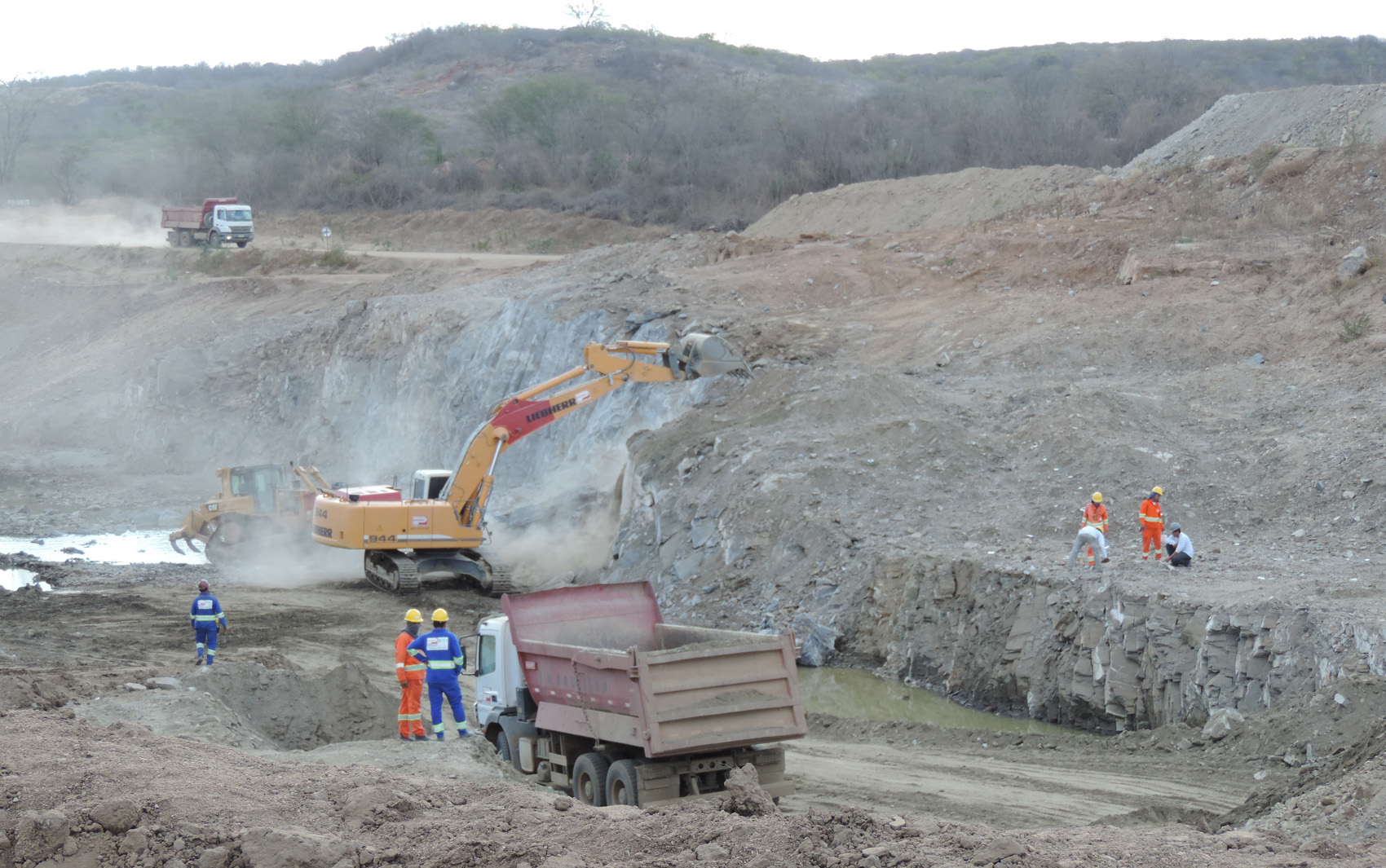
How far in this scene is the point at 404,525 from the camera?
2036cm

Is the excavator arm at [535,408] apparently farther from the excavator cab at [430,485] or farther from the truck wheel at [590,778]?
the truck wheel at [590,778]

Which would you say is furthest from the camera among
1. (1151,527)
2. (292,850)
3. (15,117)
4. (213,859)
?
(15,117)

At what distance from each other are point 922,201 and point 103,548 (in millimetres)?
23203

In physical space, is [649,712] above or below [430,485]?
below

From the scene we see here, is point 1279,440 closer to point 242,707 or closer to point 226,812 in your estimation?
point 242,707

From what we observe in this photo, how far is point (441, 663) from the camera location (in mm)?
11156

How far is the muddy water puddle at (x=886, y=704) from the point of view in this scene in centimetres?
1381

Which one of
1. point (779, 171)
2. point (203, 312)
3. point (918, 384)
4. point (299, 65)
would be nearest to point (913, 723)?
point (918, 384)

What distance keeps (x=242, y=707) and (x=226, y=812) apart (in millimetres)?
5501

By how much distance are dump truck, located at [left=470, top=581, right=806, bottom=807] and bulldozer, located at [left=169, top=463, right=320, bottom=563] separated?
1367cm

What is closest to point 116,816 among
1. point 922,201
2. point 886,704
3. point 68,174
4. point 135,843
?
point 135,843

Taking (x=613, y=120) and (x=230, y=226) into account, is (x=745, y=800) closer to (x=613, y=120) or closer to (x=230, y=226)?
(x=230, y=226)

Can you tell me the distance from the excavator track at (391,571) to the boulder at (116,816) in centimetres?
1302

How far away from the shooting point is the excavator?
65.6 ft
